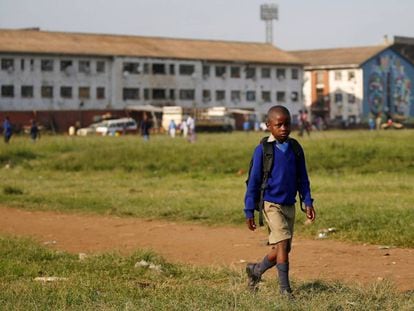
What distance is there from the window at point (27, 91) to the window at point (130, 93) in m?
8.42

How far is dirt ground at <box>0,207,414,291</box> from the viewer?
9086mm

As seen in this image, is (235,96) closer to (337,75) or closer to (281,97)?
(281,97)

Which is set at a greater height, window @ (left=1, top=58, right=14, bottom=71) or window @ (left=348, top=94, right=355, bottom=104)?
window @ (left=1, top=58, right=14, bottom=71)

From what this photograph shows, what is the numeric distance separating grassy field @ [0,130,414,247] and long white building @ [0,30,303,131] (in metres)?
38.5

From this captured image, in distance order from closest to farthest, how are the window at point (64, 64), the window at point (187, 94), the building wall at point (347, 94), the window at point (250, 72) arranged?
the window at point (64, 64) < the window at point (187, 94) < the window at point (250, 72) < the building wall at point (347, 94)

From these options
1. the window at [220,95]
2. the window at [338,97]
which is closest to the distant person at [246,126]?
the window at [220,95]

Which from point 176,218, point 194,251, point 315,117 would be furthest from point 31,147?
point 315,117

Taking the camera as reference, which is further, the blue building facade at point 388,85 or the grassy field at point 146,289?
the blue building facade at point 388,85

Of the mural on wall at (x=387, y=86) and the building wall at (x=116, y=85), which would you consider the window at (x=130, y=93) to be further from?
the mural on wall at (x=387, y=86)

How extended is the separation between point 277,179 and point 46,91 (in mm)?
67852

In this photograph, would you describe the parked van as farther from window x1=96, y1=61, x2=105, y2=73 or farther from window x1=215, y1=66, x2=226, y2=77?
window x1=215, y1=66, x2=226, y2=77

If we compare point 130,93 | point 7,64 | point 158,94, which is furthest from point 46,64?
point 158,94

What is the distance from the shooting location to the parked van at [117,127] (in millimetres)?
67312

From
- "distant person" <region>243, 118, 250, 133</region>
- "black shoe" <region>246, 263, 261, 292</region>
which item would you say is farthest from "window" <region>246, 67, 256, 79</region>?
"black shoe" <region>246, 263, 261, 292</region>
